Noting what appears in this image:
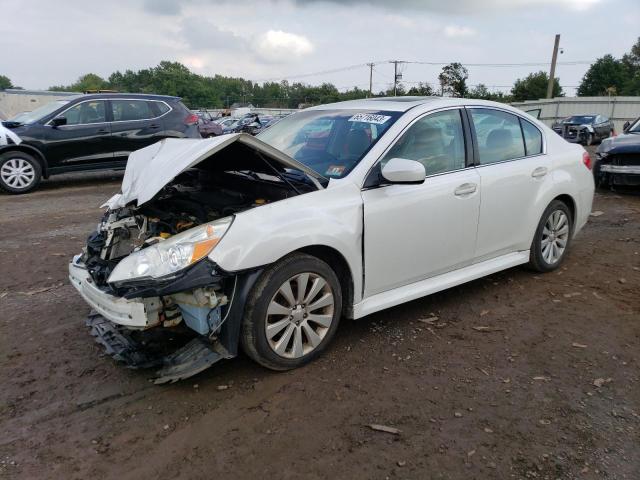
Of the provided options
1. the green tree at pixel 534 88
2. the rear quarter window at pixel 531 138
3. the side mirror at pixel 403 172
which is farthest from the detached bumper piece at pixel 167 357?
the green tree at pixel 534 88

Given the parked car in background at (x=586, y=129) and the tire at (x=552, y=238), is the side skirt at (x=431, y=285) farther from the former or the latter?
the parked car in background at (x=586, y=129)

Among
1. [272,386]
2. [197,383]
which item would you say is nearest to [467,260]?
[272,386]

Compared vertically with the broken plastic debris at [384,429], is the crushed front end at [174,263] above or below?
above

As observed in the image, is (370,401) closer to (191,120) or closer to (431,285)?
(431,285)

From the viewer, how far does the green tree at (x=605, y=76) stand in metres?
70.0

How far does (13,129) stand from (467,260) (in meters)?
8.94

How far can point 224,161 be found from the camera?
3605 mm

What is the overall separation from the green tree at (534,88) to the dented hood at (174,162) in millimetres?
70535

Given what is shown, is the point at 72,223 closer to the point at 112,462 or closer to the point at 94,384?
the point at 94,384

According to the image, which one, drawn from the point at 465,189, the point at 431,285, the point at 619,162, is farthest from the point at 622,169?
the point at 431,285

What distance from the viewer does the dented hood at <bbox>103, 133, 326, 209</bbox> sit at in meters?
3.01

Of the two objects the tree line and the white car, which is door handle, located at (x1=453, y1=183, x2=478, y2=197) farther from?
the tree line

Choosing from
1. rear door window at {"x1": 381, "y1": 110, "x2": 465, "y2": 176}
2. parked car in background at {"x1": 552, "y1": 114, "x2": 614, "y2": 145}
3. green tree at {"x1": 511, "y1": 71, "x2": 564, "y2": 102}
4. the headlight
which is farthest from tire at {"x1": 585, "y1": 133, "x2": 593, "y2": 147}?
Answer: green tree at {"x1": 511, "y1": 71, "x2": 564, "y2": 102}

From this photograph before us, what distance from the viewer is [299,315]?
313 centimetres
